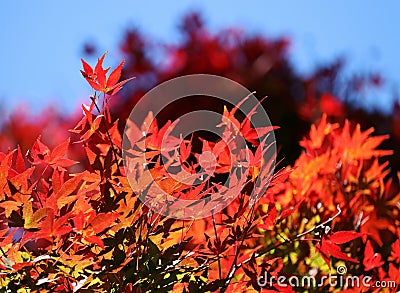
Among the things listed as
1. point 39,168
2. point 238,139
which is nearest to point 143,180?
point 238,139
